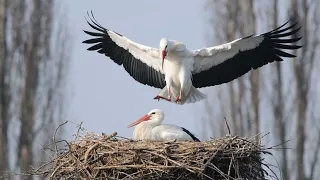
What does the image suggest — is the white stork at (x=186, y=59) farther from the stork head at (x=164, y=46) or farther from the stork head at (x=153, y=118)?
the stork head at (x=153, y=118)

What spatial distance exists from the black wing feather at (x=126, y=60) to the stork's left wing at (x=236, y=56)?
323 mm

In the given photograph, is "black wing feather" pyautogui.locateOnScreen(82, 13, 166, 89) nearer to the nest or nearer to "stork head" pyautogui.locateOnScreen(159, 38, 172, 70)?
"stork head" pyautogui.locateOnScreen(159, 38, 172, 70)

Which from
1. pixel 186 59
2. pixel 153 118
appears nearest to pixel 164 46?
pixel 186 59

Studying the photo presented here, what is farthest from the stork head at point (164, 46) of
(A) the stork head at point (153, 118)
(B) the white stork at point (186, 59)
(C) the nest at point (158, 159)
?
(C) the nest at point (158, 159)

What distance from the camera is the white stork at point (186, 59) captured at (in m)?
7.38

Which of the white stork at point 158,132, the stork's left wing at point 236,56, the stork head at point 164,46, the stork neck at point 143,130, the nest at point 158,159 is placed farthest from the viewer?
the stork's left wing at point 236,56

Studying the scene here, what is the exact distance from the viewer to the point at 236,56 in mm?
7605

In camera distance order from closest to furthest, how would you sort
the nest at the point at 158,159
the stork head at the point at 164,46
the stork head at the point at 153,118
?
1. the nest at the point at 158,159
2. the stork head at the point at 153,118
3. the stork head at the point at 164,46

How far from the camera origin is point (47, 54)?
10.9 m

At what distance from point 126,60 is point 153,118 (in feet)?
3.62

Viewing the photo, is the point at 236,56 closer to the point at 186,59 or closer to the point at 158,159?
the point at 186,59

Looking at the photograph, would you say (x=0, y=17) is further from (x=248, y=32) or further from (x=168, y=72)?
(x=168, y=72)

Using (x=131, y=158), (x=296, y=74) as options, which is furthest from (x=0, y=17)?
(x=131, y=158)

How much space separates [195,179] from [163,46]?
1782 millimetres
